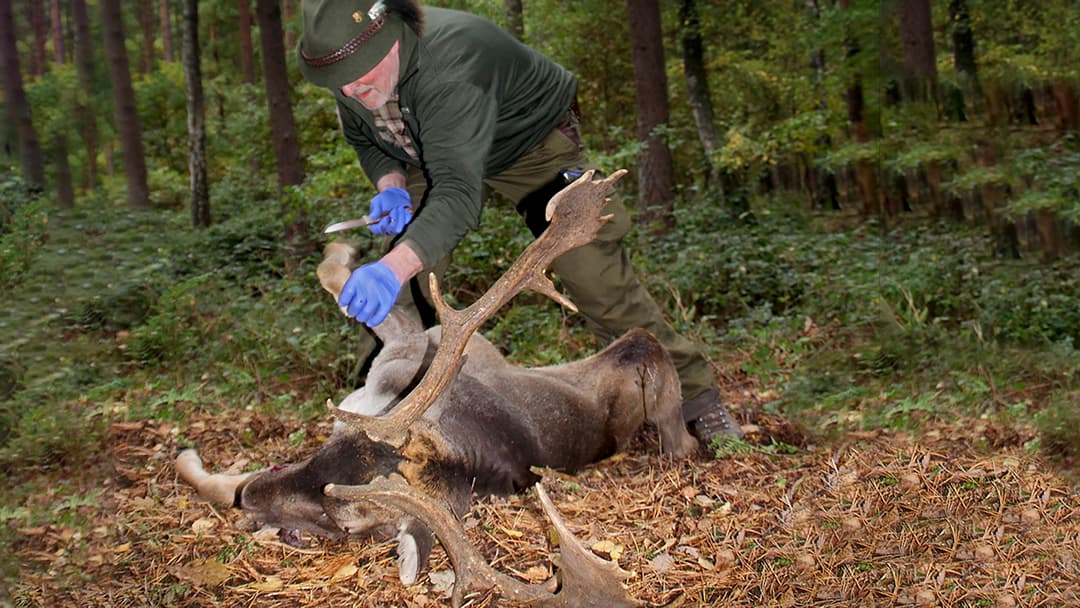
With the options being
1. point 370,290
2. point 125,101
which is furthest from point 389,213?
point 125,101

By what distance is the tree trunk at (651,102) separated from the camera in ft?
30.9

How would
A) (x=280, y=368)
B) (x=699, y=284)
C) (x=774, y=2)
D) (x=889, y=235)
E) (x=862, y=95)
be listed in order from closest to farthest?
(x=280, y=368) → (x=699, y=284) → (x=889, y=235) → (x=862, y=95) → (x=774, y=2)

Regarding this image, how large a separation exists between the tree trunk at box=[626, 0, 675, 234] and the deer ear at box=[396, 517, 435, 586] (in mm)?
6920

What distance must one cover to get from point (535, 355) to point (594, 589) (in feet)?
10.2

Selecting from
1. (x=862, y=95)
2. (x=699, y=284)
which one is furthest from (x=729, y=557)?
(x=862, y=95)

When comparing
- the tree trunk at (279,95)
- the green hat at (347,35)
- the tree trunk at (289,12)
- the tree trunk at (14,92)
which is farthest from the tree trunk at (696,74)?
the tree trunk at (289,12)

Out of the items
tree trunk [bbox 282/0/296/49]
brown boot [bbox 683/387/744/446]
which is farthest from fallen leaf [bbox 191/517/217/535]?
tree trunk [bbox 282/0/296/49]

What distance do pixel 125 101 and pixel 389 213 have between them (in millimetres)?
10972

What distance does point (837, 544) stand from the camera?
9.77ft

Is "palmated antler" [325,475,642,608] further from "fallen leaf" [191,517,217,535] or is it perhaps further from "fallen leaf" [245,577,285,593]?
"fallen leaf" [191,517,217,535]

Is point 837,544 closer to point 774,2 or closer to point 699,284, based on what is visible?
point 699,284

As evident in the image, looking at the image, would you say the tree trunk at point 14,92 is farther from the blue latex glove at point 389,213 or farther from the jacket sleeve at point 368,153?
the blue latex glove at point 389,213

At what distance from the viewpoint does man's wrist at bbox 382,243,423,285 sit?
2.98 meters

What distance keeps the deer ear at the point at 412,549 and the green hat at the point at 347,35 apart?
166cm
